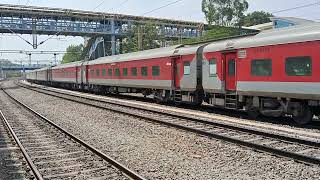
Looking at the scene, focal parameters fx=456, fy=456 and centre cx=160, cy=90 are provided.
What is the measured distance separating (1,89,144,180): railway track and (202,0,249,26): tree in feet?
232

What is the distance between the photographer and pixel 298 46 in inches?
563

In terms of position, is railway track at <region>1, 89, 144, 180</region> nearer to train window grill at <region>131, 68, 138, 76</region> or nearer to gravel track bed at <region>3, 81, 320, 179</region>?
gravel track bed at <region>3, 81, 320, 179</region>

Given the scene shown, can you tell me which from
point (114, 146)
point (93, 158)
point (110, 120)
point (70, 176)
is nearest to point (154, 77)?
point (110, 120)

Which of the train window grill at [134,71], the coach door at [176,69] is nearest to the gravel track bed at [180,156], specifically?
the coach door at [176,69]

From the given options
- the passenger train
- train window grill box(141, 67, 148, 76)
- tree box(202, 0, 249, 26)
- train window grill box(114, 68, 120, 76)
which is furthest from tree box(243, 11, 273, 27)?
the passenger train

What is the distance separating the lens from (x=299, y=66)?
14391 mm

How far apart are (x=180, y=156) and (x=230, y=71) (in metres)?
8.56

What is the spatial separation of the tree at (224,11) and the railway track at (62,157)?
7082 centimetres

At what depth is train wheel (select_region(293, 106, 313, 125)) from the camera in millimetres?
14659

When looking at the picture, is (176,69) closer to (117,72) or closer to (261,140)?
(117,72)

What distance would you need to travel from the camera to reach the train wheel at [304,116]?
48.1ft

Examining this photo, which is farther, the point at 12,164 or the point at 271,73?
the point at 271,73

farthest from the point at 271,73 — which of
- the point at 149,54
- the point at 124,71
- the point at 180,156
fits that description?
the point at 124,71

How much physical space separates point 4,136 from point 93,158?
5.98 meters
